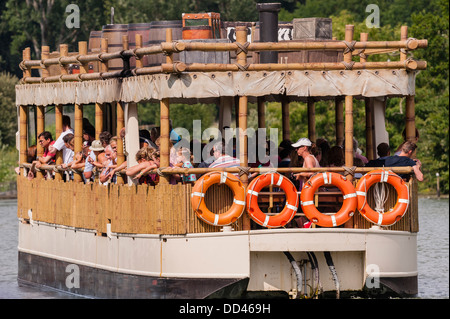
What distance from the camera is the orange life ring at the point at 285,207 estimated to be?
63.1 feet

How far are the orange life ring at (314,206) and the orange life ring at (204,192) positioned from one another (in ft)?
2.94

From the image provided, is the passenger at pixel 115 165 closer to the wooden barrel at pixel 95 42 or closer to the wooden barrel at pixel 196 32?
the wooden barrel at pixel 196 32

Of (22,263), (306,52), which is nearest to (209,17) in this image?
(306,52)

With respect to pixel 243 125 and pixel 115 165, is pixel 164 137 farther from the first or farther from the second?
pixel 115 165

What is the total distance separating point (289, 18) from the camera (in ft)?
277

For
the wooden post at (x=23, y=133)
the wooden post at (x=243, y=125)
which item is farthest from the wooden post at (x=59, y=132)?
the wooden post at (x=243, y=125)

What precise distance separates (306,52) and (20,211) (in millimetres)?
6708

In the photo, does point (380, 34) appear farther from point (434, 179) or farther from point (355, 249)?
point (355, 249)

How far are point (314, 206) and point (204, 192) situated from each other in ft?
5.05

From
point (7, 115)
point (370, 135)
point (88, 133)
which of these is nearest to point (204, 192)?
point (88, 133)

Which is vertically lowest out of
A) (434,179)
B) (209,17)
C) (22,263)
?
(434,179)

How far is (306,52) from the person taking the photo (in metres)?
22.7

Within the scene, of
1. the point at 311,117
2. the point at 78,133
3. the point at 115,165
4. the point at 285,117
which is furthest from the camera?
the point at 285,117

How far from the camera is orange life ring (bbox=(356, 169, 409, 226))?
1939 cm
